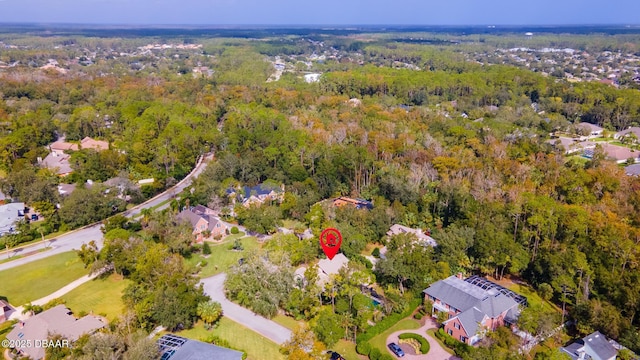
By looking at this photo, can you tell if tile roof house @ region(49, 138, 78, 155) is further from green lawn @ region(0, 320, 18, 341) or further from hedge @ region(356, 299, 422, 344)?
hedge @ region(356, 299, 422, 344)

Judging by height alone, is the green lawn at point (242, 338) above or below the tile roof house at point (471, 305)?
below

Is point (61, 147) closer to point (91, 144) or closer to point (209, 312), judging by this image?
point (91, 144)

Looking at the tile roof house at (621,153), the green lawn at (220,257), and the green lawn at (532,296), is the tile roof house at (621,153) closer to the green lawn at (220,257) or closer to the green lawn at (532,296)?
the green lawn at (532,296)

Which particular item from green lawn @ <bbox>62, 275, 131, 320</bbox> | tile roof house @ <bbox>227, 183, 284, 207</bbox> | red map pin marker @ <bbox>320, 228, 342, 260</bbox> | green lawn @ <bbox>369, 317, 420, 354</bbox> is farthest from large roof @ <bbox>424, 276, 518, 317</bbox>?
green lawn @ <bbox>62, 275, 131, 320</bbox>

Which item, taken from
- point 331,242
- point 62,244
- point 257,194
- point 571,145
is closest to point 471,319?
point 331,242

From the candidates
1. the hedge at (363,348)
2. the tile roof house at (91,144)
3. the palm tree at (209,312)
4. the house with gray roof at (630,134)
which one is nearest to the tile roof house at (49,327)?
the palm tree at (209,312)
